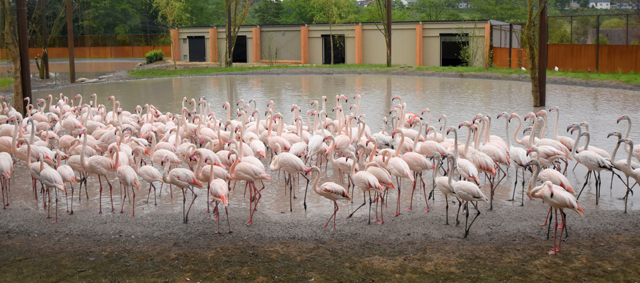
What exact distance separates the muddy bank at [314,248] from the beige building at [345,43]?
27.4m

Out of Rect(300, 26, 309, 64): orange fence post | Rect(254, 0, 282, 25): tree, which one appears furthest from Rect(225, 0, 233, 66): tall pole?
Rect(254, 0, 282, 25): tree

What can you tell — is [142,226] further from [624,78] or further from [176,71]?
[176,71]

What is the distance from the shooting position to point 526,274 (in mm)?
5309

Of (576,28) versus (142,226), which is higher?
(576,28)

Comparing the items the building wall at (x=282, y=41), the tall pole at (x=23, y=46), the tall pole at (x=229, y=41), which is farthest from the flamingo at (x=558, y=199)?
the building wall at (x=282, y=41)

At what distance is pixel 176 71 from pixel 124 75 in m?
3.02

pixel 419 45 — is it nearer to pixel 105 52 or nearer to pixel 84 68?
pixel 84 68

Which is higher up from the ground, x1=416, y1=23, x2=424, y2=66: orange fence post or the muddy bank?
x1=416, y1=23, x2=424, y2=66: orange fence post

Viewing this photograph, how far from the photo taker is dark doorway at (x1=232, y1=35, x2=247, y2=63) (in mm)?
42656

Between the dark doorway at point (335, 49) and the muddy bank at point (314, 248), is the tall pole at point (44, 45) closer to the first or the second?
the dark doorway at point (335, 49)

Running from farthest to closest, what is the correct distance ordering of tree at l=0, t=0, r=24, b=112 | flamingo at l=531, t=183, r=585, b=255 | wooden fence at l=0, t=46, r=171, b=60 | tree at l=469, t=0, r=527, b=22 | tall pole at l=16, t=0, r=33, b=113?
tree at l=469, t=0, r=527, b=22
wooden fence at l=0, t=46, r=171, b=60
tree at l=0, t=0, r=24, b=112
tall pole at l=16, t=0, r=33, b=113
flamingo at l=531, t=183, r=585, b=255

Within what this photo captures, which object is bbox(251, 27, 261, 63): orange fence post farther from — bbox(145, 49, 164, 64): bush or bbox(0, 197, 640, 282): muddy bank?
bbox(0, 197, 640, 282): muddy bank

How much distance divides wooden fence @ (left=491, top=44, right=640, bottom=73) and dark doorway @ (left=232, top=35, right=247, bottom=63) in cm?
2104

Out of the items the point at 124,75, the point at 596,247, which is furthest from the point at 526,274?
the point at 124,75
